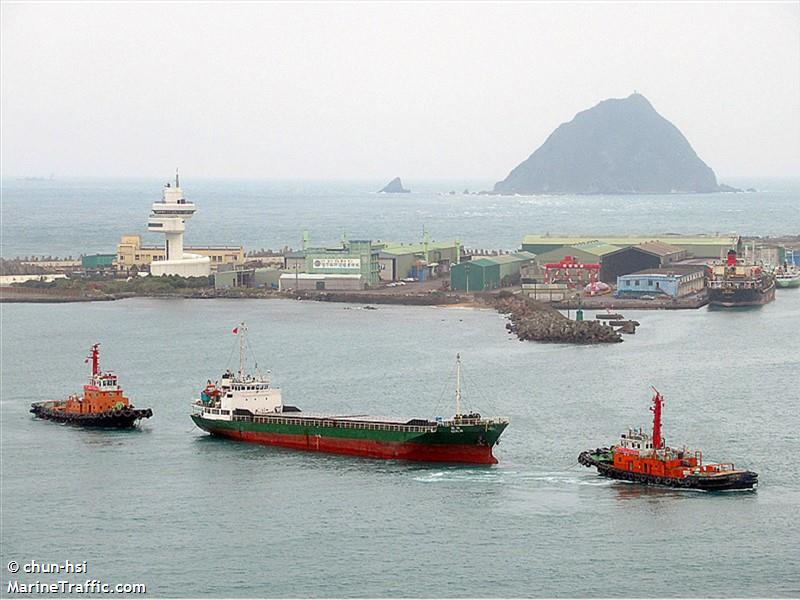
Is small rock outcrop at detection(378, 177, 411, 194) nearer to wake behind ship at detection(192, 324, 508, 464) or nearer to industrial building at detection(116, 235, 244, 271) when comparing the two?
industrial building at detection(116, 235, 244, 271)

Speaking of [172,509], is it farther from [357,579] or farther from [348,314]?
[348,314]

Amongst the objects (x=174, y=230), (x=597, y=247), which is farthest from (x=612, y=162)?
(x=174, y=230)

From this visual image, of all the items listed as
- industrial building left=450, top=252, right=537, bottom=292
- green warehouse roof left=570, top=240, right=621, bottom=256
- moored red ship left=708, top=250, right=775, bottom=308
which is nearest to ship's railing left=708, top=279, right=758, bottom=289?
moored red ship left=708, top=250, right=775, bottom=308

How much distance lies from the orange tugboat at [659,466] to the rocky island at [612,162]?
423ft

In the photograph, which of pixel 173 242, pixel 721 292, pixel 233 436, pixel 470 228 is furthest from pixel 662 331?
pixel 470 228

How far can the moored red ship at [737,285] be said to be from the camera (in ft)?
118

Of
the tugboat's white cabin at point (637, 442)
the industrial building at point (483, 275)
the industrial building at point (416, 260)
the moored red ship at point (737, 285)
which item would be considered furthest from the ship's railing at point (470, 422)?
the industrial building at point (416, 260)

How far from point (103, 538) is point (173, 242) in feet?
89.6

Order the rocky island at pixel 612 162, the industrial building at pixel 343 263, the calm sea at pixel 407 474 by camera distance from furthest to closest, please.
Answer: the rocky island at pixel 612 162, the industrial building at pixel 343 263, the calm sea at pixel 407 474

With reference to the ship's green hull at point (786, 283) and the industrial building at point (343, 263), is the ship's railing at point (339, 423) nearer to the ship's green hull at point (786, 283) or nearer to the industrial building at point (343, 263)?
the industrial building at point (343, 263)

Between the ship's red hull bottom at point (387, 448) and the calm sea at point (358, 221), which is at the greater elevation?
the calm sea at point (358, 221)

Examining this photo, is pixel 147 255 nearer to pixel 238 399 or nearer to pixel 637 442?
pixel 238 399

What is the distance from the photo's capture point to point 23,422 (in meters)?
20.8

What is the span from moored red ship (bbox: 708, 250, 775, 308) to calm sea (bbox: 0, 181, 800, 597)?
332 centimetres
